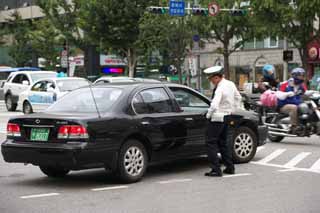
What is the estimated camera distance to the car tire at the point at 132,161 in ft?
30.1

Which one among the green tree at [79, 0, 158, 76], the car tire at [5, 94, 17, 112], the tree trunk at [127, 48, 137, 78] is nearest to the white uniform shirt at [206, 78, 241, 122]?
the car tire at [5, 94, 17, 112]

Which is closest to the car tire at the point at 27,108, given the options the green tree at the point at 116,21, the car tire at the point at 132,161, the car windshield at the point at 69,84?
the car windshield at the point at 69,84

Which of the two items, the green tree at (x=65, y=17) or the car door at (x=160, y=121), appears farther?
the green tree at (x=65, y=17)

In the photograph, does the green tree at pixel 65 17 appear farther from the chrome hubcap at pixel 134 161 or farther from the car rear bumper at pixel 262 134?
the chrome hubcap at pixel 134 161

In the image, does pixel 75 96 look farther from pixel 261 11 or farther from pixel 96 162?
pixel 261 11

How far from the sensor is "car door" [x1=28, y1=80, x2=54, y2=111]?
22547 millimetres

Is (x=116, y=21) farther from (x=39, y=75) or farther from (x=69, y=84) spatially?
(x=69, y=84)

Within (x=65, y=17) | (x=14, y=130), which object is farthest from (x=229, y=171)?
(x=65, y=17)

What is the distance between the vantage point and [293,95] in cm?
1404

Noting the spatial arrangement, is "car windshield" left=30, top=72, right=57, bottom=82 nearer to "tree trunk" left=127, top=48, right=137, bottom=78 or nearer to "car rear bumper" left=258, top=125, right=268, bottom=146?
"tree trunk" left=127, top=48, right=137, bottom=78

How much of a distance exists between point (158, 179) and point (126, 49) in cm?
3506

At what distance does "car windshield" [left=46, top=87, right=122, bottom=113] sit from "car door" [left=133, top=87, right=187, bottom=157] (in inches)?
14.2

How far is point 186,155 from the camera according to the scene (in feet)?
33.7

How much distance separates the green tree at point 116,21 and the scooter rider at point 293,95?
27.9m
